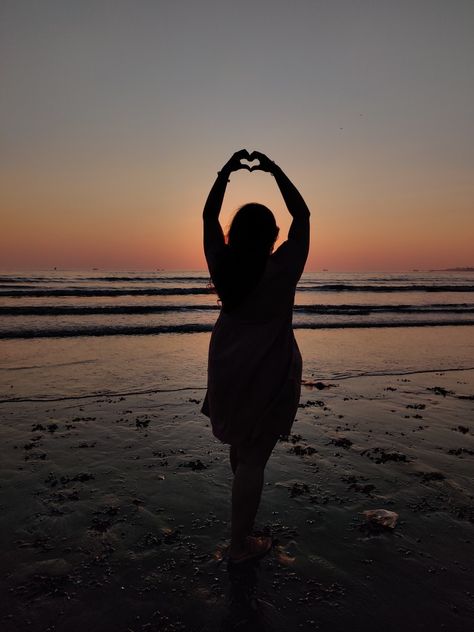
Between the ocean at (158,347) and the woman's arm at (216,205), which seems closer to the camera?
the woman's arm at (216,205)

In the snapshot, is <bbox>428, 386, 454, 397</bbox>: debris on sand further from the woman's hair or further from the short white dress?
the woman's hair

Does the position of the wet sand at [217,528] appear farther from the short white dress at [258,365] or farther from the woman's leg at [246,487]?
the short white dress at [258,365]

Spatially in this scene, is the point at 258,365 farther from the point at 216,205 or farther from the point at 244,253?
the point at 216,205

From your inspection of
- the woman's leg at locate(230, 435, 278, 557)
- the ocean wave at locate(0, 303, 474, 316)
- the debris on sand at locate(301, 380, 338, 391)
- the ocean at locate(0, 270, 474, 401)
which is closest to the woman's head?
the ocean at locate(0, 270, 474, 401)

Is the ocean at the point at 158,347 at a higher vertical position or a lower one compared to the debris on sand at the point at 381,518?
higher

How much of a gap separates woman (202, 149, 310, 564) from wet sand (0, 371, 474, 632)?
0.43 m

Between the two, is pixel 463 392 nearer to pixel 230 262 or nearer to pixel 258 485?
pixel 258 485

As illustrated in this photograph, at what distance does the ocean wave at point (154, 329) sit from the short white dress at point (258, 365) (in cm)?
1294

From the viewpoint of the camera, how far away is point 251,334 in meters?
2.71

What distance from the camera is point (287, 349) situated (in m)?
2.82

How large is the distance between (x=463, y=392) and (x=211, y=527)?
19.5 feet

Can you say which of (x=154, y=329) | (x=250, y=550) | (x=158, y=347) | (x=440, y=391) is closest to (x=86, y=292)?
(x=154, y=329)

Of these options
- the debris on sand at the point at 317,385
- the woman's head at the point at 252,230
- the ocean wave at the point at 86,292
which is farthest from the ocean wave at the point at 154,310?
the woman's head at the point at 252,230

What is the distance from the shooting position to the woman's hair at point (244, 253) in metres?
2.52
